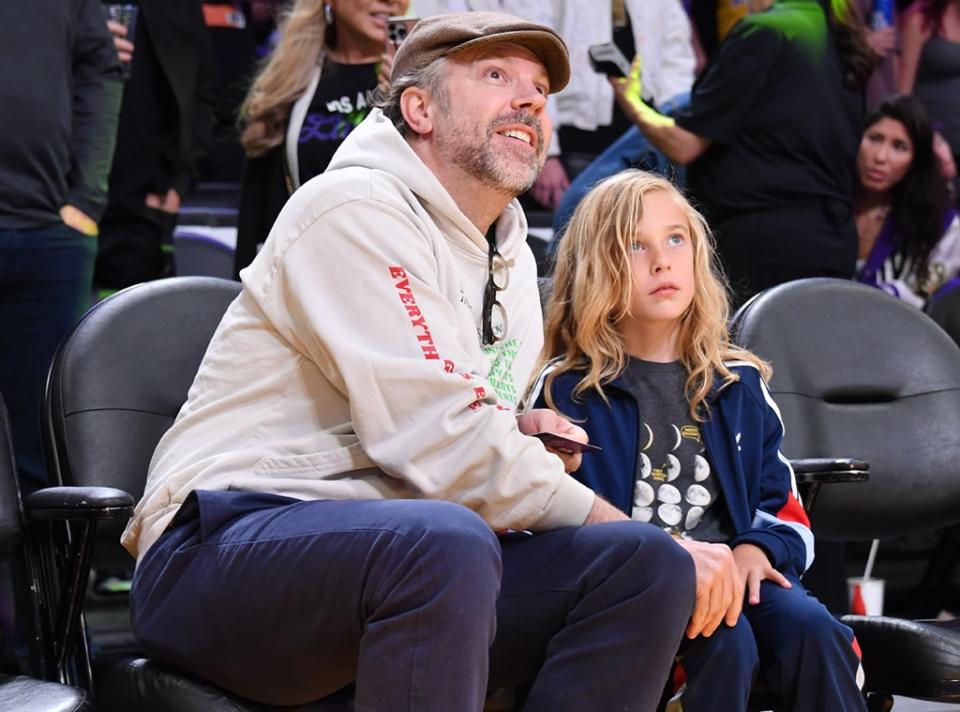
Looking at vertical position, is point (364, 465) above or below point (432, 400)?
below

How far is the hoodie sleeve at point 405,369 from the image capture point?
6.98 ft

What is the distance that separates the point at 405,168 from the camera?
2.34 metres

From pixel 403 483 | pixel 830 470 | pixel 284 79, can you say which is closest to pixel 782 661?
pixel 830 470

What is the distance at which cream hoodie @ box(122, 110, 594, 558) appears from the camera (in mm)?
2131

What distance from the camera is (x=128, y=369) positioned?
260 centimetres

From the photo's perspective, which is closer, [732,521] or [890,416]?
[732,521]

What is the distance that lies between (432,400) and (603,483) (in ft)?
1.77

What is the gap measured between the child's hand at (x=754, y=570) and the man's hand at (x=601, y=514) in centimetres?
29

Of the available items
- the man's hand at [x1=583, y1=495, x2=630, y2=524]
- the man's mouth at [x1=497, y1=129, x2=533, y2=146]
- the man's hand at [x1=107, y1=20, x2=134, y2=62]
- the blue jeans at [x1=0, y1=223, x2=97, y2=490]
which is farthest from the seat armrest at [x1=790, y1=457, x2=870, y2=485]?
the man's hand at [x1=107, y1=20, x2=134, y2=62]

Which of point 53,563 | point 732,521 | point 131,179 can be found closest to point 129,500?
point 53,563

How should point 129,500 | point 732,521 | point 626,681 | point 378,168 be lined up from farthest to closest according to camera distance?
→ point 732,521, point 378,168, point 129,500, point 626,681

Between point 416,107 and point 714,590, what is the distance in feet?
2.99

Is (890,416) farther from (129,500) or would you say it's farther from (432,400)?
(129,500)

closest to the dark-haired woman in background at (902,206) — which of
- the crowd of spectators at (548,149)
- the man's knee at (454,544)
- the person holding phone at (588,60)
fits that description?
the crowd of spectators at (548,149)
